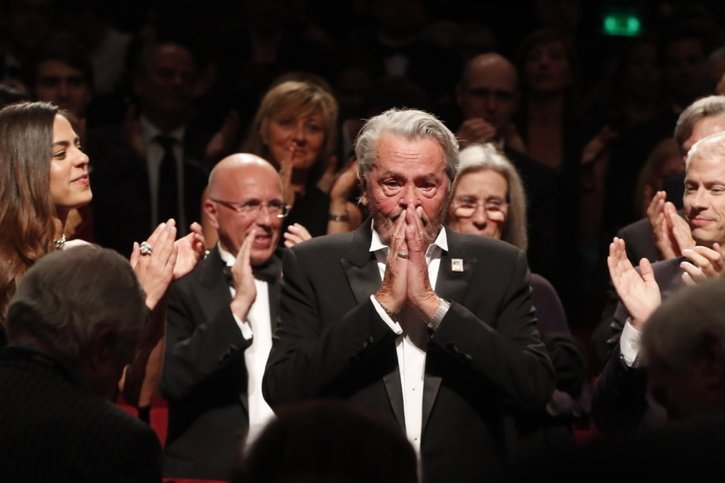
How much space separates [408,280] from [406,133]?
460 mm

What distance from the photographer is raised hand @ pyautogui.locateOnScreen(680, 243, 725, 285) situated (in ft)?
13.8

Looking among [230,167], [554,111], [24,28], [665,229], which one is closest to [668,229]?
[665,229]

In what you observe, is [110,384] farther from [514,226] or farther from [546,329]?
[514,226]

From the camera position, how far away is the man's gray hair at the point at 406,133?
412 cm

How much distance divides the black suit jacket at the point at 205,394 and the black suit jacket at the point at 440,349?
710mm

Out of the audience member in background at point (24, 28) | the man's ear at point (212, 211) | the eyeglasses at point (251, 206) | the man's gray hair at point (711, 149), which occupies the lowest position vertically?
the man's ear at point (212, 211)

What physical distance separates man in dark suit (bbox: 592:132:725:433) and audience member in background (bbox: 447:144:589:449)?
0.23 metres

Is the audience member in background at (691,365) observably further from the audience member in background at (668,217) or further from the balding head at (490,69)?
the balding head at (490,69)

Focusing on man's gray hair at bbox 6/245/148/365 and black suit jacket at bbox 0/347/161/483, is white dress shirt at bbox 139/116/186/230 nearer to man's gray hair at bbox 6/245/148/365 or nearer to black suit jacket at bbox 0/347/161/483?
man's gray hair at bbox 6/245/148/365

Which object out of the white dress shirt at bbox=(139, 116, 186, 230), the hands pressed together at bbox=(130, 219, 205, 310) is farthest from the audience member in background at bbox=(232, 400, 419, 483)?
the white dress shirt at bbox=(139, 116, 186, 230)

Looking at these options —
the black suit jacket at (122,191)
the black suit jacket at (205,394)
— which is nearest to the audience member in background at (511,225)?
the black suit jacket at (205,394)

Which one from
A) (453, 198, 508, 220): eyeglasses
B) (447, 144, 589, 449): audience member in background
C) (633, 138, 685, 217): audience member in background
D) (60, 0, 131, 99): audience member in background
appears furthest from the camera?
(60, 0, 131, 99): audience member in background

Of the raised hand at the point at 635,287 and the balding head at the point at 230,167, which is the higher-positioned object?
the balding head at the point at 230,167

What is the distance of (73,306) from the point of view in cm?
312
